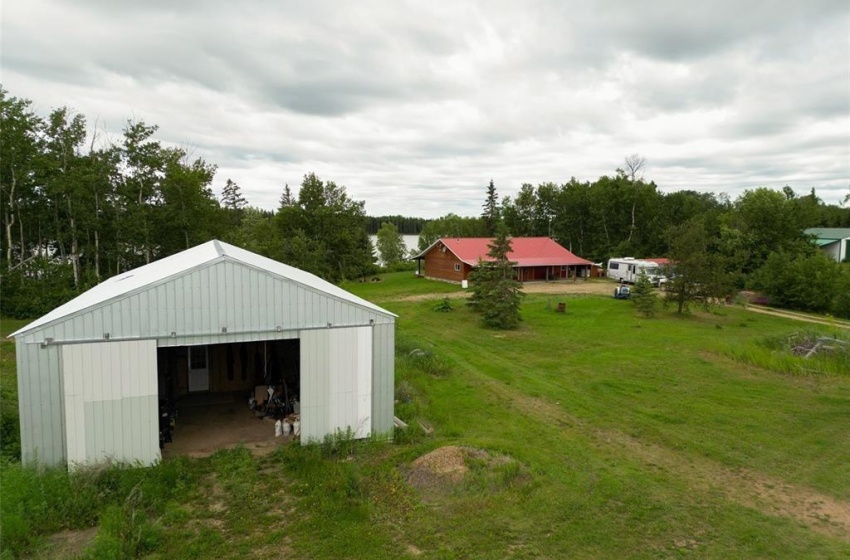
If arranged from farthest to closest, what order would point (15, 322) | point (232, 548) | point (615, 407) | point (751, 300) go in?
1. point (751, 300)
2. point (15, 322)
3. point (615, 407)
4. point (232, 548)

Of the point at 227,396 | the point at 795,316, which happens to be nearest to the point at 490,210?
the point at 795,316

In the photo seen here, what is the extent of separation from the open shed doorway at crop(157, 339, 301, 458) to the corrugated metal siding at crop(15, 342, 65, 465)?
1997mm

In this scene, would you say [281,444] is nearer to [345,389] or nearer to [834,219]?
[345,389]

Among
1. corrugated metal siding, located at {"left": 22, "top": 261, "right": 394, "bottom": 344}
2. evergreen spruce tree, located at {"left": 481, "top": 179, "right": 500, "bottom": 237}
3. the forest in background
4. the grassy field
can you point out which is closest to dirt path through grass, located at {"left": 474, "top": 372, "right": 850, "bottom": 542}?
the grassy field

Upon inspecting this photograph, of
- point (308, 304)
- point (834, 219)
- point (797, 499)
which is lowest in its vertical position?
point (797, 499)

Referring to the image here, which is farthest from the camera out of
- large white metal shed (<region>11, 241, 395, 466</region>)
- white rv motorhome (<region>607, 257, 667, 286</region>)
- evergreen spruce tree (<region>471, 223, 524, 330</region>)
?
white rv motorhome (<region>607, 257, 667, 286</region>)

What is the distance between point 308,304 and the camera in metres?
10.7

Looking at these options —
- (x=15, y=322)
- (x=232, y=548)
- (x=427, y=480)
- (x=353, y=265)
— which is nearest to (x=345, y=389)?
(x=427, y=480)

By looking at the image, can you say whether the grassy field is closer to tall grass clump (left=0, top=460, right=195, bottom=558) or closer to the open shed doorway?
tall grass clump (left=0, top=460, right=195, bottom=558)

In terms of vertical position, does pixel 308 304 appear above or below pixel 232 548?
above

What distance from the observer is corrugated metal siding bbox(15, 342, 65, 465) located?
8664 mm

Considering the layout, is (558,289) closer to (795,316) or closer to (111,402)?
(795,316)

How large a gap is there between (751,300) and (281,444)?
36926 mm

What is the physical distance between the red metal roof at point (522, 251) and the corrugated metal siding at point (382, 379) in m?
30.5
